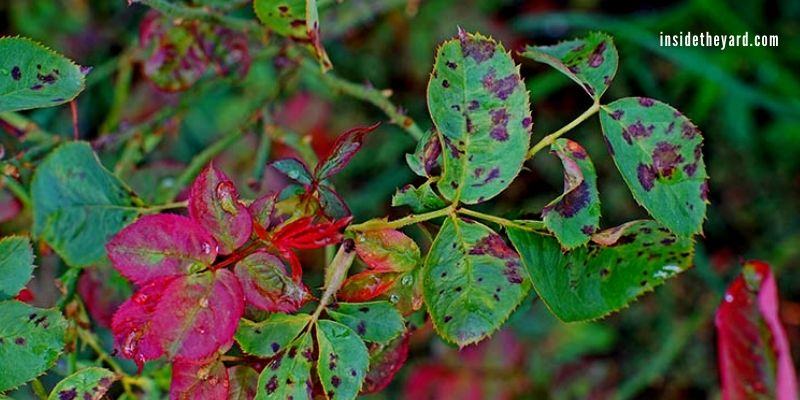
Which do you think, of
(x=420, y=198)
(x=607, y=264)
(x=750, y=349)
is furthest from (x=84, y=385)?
(x=750, y=349)

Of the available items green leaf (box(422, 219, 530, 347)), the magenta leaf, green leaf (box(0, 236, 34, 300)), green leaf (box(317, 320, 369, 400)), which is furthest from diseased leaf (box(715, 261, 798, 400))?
green leaf (box(0, 236, 34, 300))

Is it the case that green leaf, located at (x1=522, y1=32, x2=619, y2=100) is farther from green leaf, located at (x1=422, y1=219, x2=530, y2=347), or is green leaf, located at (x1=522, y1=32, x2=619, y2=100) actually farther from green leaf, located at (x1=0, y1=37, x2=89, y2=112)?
green leaf, located at (x1=0, y1=37, x2=89, y2=112)

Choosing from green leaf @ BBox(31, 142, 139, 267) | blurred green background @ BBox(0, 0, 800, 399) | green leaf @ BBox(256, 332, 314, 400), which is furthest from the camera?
blurred green background @ BBox(0, 0, 800, 399)

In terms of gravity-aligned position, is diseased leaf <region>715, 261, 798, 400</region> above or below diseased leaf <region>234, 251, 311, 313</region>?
below

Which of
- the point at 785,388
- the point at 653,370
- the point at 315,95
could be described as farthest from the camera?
the point at 315,95

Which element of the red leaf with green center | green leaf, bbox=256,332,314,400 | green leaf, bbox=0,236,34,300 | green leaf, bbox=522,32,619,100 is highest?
green leaf, bbox=522,32,619,100

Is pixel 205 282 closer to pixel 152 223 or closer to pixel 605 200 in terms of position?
pixel 152 223

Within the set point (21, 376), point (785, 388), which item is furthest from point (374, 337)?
point (785, 388)

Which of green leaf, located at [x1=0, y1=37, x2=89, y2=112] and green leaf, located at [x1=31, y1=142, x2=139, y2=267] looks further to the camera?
green leaf, located at [x1=31, y1=142, x2=139, y2=267]
